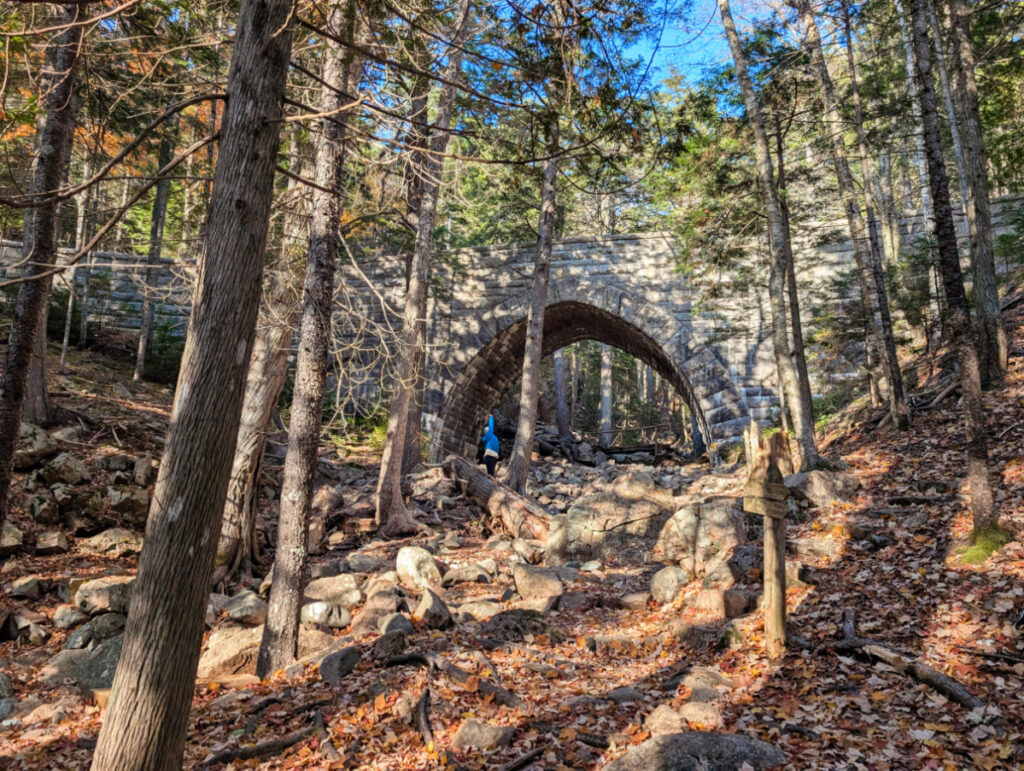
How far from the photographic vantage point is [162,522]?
8.64ft

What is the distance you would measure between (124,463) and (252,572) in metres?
2.70

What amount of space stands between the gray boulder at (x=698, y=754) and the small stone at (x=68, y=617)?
5.33 metres

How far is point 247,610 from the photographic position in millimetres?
5824

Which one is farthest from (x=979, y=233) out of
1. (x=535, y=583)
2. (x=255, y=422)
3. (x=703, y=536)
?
(x=255, y=422)

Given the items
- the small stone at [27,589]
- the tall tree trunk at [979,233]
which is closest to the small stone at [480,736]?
the small stone at [27,589]

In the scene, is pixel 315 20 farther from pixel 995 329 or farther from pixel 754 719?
pixel 995 329

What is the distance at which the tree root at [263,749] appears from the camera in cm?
362

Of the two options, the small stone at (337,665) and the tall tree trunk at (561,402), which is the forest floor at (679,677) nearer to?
the small stone at (337,665)

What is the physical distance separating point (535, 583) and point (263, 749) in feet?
11.4

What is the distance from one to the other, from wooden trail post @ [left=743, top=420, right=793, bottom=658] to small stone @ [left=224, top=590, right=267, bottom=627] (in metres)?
4.59

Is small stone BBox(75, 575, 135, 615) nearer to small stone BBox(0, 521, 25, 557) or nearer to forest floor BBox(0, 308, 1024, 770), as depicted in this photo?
forest floor BBox(0, 308, 1024, 770)

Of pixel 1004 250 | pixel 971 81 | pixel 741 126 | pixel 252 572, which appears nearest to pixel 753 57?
pixel 741 126

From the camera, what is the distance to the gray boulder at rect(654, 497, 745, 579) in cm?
690

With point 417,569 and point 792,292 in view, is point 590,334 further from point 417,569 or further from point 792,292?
point 417,569
